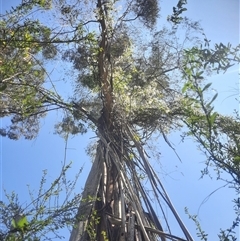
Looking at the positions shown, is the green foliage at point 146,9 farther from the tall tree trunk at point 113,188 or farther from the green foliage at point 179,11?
the green foliage at point 179,11

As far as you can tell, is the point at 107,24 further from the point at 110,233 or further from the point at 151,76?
the point at 110,233

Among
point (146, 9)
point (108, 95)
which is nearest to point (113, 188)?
point (108, 95)

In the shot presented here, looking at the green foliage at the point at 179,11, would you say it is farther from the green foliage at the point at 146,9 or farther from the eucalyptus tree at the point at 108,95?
the green foliage at the point at 146,9

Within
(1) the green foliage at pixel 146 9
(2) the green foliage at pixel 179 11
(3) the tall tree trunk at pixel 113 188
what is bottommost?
(3) the tall tree trunk at pixel 113 188

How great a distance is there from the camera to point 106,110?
3.49 meters

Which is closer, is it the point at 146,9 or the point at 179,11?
the point at 179,11

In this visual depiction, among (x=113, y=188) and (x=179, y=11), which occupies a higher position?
(x=179, y=11)

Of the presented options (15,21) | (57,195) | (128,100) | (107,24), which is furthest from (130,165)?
(107,24)

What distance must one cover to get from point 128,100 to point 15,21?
1623mm

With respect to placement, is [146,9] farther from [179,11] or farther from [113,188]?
[113,188]

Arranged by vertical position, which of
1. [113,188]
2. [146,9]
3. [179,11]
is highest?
[146,9]

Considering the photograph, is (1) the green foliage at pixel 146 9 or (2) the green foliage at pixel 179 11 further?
(1) the green foliage at pixel 146 9

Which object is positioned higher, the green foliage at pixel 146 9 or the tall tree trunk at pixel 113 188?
the green foliage at pixel 146 9

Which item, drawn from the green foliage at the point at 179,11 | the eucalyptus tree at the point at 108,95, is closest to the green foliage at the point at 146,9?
the eucalyptus tree at the point at 108,95
